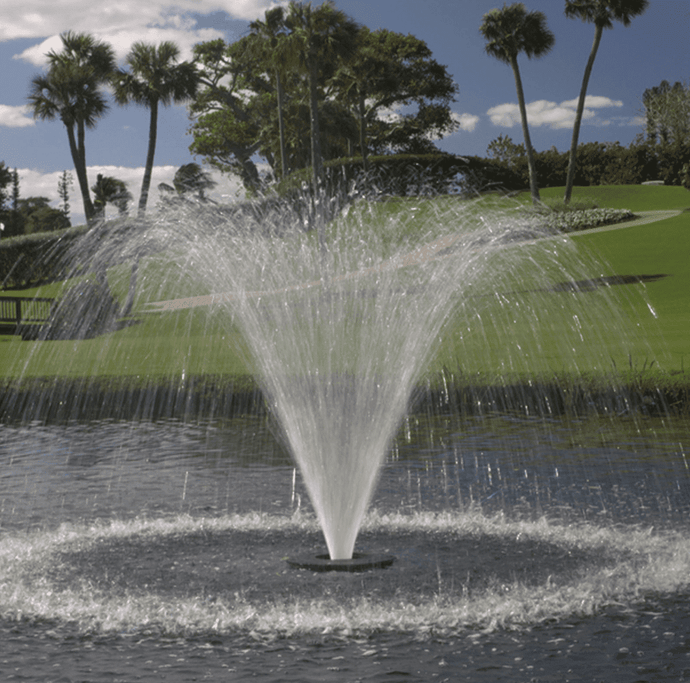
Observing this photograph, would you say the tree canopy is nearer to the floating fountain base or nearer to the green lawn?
the green lawn

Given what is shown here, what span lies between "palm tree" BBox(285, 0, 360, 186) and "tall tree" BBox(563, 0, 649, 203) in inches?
700

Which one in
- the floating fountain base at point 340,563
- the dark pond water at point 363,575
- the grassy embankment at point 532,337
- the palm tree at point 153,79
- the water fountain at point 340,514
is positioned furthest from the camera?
the palm tree at point 153,79

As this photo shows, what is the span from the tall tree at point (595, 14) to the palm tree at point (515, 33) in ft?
6.63

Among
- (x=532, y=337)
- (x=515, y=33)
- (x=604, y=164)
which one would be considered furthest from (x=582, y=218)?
(x=604, y=164)

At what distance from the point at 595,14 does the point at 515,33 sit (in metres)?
4.54

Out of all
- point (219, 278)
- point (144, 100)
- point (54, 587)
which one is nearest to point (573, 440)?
point (219, 278)

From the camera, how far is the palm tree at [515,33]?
151 ft

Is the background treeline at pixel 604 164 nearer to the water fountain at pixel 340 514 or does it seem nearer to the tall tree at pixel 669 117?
the tall tree at pixel 669 117

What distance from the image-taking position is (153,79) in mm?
42094

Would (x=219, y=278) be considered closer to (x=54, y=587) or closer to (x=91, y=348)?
(x=54, y=587)

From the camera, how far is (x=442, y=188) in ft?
191

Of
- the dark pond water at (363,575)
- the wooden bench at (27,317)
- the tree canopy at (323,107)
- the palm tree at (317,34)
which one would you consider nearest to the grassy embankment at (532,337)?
the wooden bench at (27,317)

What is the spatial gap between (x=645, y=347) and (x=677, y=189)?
45521 millimetres

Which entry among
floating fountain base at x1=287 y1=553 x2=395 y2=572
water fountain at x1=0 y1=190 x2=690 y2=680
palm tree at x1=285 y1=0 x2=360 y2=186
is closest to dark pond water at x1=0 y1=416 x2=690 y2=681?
water fountain at x1=0 y1=190 x2=690 y2=680
